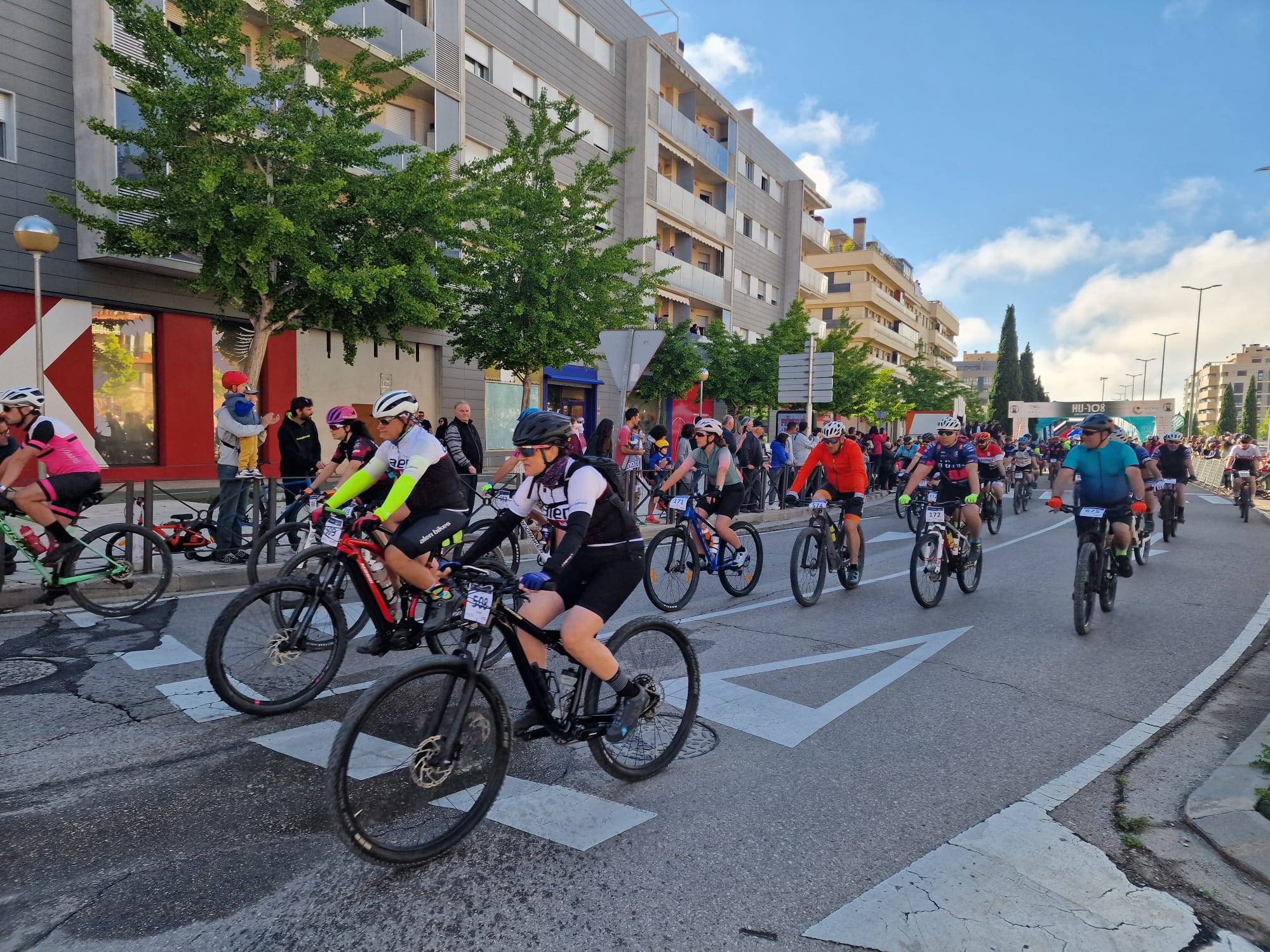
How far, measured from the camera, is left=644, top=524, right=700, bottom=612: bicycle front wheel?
7.69 meters

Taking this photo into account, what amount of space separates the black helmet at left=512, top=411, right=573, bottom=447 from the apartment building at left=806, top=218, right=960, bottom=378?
4981cm

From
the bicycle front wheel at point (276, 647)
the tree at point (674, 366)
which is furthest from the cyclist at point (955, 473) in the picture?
the tree at point (674, 366)

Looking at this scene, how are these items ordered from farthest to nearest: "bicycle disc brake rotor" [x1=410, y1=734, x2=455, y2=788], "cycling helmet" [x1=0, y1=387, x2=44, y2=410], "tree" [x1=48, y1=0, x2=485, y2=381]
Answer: "tree" [x1=48, y1=0, x2=485, y2=381]
"cycling helmet" [x1=0, y1=387, x2=44, y2=410]
"bicycle disc brake rotor" [x1=410, y1=734, x2=455, y2=788]

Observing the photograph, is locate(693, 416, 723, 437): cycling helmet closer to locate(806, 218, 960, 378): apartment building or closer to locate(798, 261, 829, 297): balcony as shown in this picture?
locate(798, 261, 829, 297): balcony

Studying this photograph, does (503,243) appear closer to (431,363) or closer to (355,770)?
(431,363)

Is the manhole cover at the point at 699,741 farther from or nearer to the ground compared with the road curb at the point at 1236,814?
nearer to the ground

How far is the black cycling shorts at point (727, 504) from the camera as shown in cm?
829

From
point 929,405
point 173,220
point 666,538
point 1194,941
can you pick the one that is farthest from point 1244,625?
point 929,405

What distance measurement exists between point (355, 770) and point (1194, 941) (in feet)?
9.28

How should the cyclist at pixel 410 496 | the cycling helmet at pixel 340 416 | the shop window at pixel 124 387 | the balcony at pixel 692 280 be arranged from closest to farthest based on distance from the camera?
1. the cyclist at pixel 410 496
2. the cycling helmet at pixel 340 416
3. the shop window at pixel 124 387
4. the balcony at pixel 692 280

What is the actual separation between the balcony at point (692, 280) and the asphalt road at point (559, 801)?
27.2m

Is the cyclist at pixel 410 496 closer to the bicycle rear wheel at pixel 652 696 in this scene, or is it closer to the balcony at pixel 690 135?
the bicycle rear wheel at pixel 652 696

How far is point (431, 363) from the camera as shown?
2298 cm

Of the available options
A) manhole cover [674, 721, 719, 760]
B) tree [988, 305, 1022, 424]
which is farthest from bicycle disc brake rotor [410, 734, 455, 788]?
tree [988, 305, 1022, 424]
